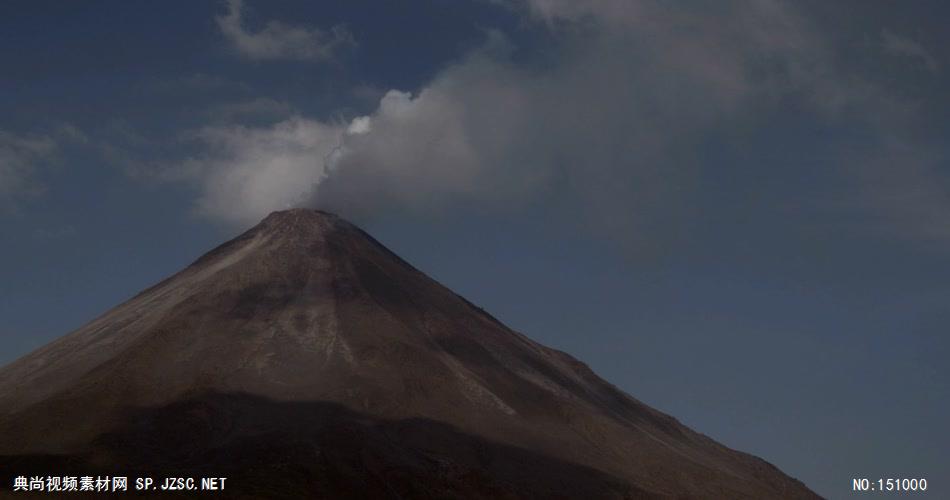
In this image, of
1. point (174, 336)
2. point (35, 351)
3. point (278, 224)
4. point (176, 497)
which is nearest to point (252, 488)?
point (176, 497)

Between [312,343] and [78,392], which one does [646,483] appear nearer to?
[312,343]

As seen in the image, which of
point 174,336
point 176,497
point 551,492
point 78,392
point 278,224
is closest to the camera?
point 176,497

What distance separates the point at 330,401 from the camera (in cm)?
10669

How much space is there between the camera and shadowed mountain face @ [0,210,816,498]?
94375 millimetres

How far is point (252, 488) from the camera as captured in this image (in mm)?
86062

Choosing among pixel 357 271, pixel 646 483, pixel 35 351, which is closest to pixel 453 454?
pixel 646 483

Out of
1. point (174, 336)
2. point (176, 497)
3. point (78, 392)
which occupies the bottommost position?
point (176, 497)

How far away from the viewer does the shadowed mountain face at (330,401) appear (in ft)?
310

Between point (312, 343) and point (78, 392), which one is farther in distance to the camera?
point (312, 343)

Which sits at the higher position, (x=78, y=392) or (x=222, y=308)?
(x=222, y=308)

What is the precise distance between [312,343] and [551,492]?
3404cm

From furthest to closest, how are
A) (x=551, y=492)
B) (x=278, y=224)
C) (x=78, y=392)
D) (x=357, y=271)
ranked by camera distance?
1. (x=278, y=224)
2. (x=357, y=271)
3. (x=78, y=392)
4. (x=551, y=492)

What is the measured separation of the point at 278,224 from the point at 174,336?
40.0 m

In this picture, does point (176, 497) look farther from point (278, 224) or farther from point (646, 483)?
point (278, 224)
